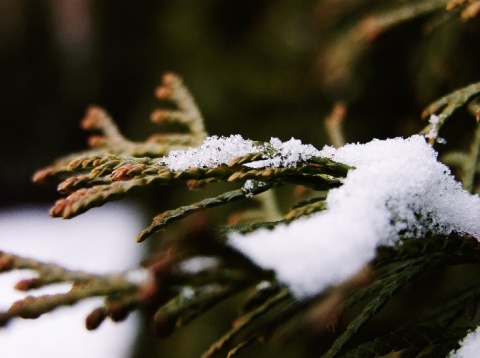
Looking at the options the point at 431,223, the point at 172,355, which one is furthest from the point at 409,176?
the point at 172,355

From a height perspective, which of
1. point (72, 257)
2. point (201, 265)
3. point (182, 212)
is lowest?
point (201, 265)

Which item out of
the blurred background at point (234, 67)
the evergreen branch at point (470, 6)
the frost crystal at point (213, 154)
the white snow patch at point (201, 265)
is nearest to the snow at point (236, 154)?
the frost crystal at point (213, 154)

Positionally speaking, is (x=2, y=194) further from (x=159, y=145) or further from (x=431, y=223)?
(x=431, y=223)

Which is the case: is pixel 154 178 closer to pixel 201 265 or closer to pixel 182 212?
pixel 182 212

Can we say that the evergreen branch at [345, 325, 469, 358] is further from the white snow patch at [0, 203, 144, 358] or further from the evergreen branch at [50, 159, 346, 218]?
the white snow patch at [0, 203, 144, 358]

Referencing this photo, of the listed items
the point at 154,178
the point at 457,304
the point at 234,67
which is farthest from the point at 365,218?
the point at 234,67

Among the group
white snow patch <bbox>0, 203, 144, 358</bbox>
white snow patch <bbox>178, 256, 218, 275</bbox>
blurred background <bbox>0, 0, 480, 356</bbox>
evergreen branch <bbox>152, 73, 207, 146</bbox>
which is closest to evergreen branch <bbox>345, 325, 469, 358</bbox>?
white snow patch <bbox>178, 256, 218, 275</bbox>

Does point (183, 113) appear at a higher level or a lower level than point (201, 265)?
higher

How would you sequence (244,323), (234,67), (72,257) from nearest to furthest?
(244,323), (234,67), (72,257)
